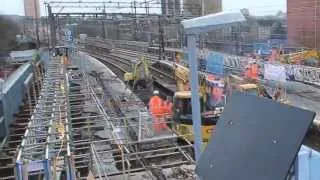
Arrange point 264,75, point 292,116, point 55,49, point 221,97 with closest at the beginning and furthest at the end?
point 292,116 → point 221,97 → point 264,75 → point 55,49

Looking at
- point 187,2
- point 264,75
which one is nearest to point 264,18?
point 264,75

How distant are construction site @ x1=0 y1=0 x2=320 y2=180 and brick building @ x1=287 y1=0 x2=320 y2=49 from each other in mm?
226

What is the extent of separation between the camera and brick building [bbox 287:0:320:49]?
29234 mm

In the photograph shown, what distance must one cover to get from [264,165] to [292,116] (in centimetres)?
37

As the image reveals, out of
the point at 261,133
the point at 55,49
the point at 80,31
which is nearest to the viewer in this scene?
the point at 261,133

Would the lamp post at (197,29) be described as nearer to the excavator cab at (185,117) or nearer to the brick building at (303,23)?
the excavator cab at (185,117)

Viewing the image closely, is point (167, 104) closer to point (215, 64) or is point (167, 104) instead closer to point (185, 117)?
point (185, 117)

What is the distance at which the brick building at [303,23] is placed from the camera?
2923cm

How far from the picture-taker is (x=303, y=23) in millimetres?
30906

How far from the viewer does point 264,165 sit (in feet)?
10.2

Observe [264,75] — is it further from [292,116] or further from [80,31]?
[80,31]

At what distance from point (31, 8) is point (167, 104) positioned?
37.4 meters

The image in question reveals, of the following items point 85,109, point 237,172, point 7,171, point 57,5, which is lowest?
point 7,171

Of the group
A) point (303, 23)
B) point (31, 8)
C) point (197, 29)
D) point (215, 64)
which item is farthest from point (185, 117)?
point (31, 8)
